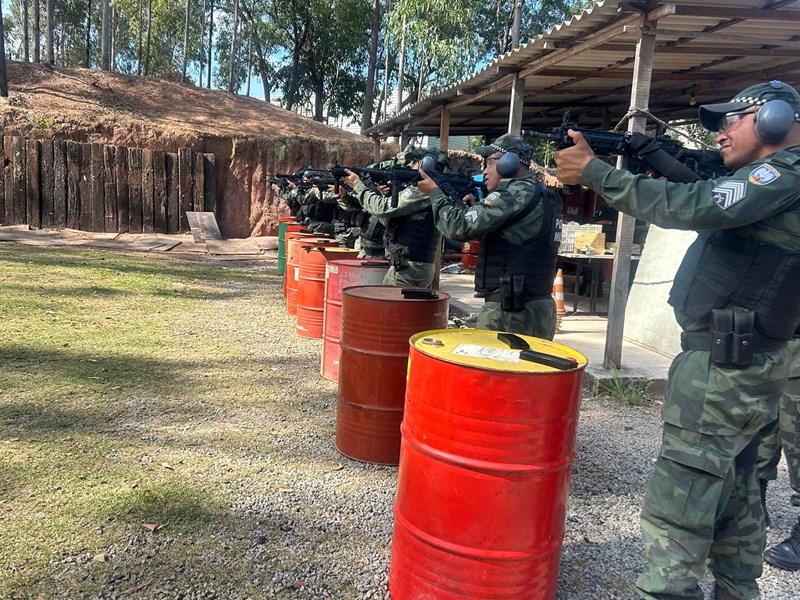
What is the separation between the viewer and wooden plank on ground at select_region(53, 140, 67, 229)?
16.7 meters

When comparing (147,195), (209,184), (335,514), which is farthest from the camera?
(209,184)

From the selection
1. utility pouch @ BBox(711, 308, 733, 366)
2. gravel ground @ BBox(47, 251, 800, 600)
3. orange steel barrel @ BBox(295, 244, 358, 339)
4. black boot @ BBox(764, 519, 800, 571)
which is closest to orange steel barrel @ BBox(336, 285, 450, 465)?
gravel ground @ BBox(47, 251, 800, 600)

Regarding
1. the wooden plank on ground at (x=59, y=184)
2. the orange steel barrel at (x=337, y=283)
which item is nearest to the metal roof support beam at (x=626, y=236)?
the orange steel barrel at (x=337, y=283)

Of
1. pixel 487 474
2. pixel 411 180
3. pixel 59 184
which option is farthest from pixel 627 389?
pixel 59 184

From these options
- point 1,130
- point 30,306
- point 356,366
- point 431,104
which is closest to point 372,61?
point 1,130

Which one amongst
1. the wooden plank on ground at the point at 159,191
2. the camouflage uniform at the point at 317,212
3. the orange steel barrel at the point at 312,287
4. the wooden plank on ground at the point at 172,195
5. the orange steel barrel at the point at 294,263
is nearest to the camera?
the orange steel barrel at the point at 312,287

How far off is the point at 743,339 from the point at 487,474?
985mm

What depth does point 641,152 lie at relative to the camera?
2631 millimetres

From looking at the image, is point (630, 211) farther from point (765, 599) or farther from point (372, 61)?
point (372, 61)

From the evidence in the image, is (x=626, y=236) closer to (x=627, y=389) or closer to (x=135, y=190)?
(x=627, y=389)

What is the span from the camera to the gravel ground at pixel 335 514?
252cm

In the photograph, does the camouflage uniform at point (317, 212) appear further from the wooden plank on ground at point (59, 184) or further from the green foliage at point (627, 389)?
the wooden plank on ground at point (59, 184)

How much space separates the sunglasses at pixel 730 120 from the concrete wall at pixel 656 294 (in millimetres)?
4154

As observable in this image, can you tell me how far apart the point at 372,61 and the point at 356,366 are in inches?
1071
